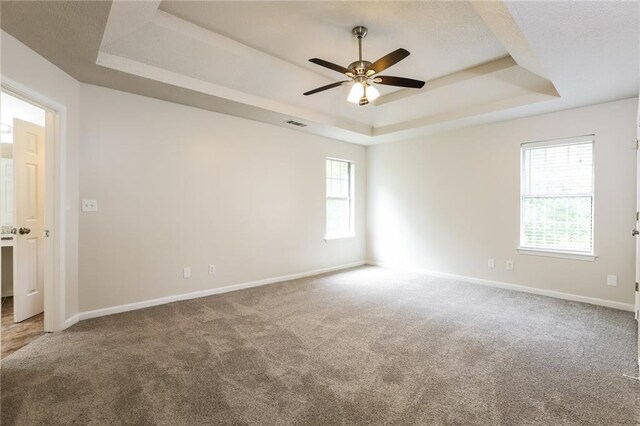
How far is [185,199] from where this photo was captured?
397 centimetres

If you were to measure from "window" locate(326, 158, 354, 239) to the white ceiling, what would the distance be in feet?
Answer: 5.42

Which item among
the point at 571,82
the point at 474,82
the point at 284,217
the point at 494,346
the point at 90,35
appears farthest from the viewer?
the point at 284,217

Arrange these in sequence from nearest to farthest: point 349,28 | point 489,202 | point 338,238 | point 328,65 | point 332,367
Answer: point 332,367
point 328,65
point 349,28
point 489,202
point 338,238

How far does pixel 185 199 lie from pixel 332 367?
9.07 ft


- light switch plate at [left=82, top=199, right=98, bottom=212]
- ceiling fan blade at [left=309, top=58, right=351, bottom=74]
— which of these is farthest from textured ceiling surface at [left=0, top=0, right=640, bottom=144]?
light switch plate at [left=82, top=199, right=98, bottom=212]

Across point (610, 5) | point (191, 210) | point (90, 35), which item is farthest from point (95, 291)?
point (610, 5)

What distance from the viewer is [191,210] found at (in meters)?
4.02

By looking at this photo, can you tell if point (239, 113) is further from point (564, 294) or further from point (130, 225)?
point (564, 294)

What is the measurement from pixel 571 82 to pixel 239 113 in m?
3.80

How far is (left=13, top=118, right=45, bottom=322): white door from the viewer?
3213mm

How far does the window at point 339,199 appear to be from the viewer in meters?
5.86

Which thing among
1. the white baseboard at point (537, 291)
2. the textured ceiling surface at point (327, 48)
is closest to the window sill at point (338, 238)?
the white baseboard at point (537, 291)

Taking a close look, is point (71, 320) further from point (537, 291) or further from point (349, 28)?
point (537, 291)

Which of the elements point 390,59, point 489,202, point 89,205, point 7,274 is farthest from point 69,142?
point 489,202
